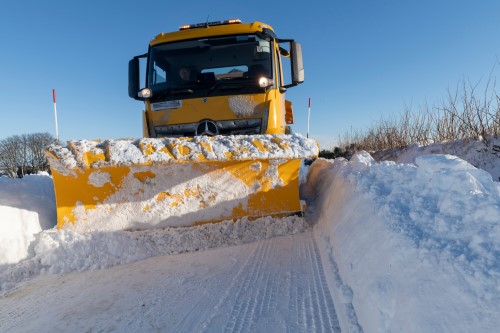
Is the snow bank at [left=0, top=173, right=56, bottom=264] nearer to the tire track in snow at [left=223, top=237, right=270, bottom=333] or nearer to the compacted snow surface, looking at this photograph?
the compacted snow surface

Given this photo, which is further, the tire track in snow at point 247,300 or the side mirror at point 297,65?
the side mirror at point 297,65

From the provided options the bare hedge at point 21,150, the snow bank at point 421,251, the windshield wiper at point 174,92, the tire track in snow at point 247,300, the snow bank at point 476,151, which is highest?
the bare hedge at point 21,150

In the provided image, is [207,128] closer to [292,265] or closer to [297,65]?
[297,65]

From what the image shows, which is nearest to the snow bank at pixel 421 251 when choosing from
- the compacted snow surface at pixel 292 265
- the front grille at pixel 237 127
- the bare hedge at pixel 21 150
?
the compacted snow surface at pixel 292 265

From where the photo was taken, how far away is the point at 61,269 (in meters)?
2.36

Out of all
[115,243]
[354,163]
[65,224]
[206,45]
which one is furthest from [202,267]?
[206,45]

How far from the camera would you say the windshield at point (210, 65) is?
3.77 metres

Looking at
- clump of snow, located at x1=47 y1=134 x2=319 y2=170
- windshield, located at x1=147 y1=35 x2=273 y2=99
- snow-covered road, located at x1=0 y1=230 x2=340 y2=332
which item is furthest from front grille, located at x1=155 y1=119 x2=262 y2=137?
snow-covered road, located at x1=0 y1=230 x2=340 y2=332

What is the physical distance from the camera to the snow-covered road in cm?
159

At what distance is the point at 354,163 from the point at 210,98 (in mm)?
1837

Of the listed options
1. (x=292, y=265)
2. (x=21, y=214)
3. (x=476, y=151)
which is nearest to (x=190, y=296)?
(x=292, y=265)

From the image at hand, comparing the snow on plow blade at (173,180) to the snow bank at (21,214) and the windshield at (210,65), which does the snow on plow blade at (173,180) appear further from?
the windshield at (210,65)

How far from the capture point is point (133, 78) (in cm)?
427

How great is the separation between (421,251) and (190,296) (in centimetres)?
132
